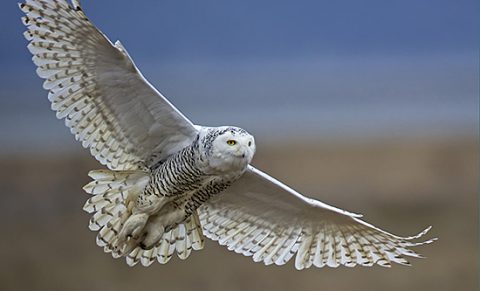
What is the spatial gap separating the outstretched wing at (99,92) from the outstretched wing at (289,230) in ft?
1.31

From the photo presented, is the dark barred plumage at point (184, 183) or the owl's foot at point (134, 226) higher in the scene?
the dark barred plumage at point (184, 183)

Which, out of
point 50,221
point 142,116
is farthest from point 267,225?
point 50,221

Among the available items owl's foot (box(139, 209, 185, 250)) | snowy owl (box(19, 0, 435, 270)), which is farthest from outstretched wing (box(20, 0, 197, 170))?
owl's foot (box(139, 209, 185, 250))

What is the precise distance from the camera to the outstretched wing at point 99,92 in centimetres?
423

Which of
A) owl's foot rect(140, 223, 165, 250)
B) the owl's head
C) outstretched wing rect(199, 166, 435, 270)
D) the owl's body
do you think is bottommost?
outstretched wing rect(199, 166, 435, 270)

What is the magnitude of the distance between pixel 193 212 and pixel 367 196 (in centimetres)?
564

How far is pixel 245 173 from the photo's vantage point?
4551 mm

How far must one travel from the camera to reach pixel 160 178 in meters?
4.33

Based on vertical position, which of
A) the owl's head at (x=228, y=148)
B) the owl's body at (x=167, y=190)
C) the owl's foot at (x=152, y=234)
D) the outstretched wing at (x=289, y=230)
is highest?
the owl's head at (x=228, y=148)

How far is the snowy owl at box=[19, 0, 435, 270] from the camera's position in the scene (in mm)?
4211

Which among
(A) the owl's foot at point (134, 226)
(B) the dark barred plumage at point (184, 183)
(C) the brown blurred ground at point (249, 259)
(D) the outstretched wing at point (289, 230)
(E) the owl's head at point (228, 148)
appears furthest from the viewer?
(C) the brown blurred ground at point (249, 259)

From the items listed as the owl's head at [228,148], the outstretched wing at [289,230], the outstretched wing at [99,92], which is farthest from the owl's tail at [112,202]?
the owl's head at [228,148]

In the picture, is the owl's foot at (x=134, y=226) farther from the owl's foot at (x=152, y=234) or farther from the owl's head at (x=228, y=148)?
the owl's head at (x=228, y=148)

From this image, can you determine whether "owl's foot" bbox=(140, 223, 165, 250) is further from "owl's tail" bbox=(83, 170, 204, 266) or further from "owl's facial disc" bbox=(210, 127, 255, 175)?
"owl's facial disc" bbox=(210, 127, 255, 175)
